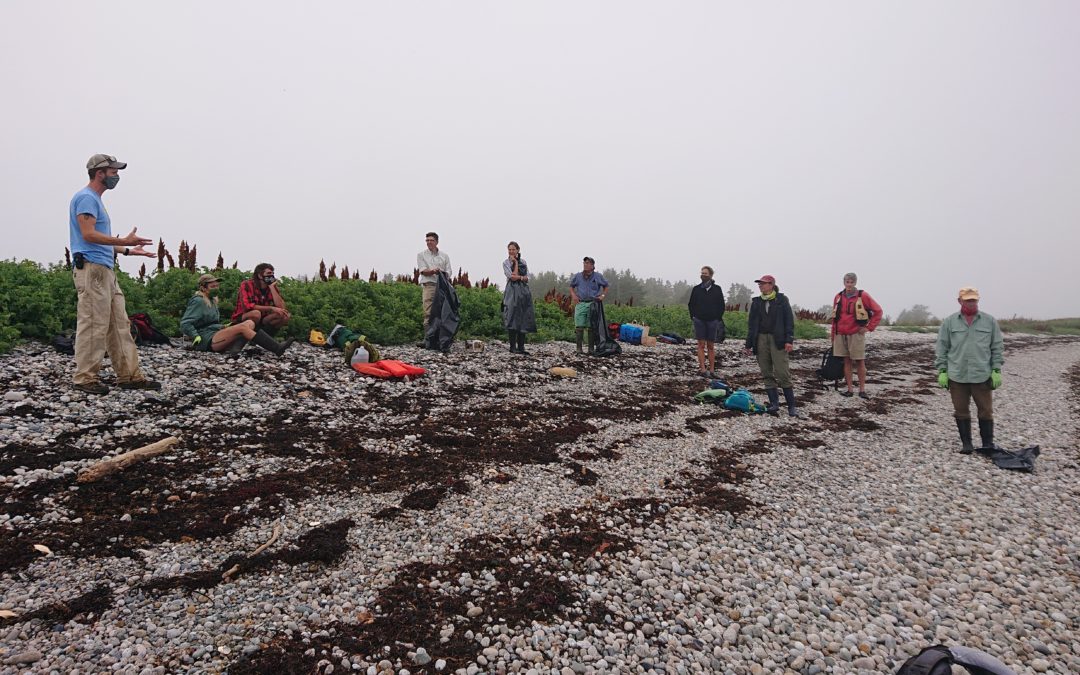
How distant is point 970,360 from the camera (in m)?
7.58

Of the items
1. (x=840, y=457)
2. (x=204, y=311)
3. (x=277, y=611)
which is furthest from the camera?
(x=204, y=311)

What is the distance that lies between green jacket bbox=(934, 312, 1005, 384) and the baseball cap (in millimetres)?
11538

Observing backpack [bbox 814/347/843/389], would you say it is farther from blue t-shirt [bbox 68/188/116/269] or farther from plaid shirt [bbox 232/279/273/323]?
blue t-shirt [bbox 68/188/116/269]

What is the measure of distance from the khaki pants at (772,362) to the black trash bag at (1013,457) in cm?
304

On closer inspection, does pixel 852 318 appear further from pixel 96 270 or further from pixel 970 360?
pixel 96 270

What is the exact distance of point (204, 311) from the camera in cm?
1010

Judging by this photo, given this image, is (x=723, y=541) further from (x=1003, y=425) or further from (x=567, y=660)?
(x=1003, y=425)

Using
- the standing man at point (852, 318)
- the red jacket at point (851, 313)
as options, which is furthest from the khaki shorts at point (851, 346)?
the red jacket at point (851, 313)

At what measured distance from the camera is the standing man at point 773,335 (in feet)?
31.7

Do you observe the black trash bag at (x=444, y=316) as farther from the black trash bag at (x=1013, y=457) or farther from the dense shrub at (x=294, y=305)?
the black trash bag at (x=1013, y=457)

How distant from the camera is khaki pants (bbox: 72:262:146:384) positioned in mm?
6723

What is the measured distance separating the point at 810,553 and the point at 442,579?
3.26 meters

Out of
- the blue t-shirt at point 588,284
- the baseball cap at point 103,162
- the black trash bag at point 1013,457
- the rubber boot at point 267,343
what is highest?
the baseball cap at point 103,162

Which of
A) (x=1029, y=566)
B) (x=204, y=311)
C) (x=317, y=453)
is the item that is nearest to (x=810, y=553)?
(x=1029, y=566)
